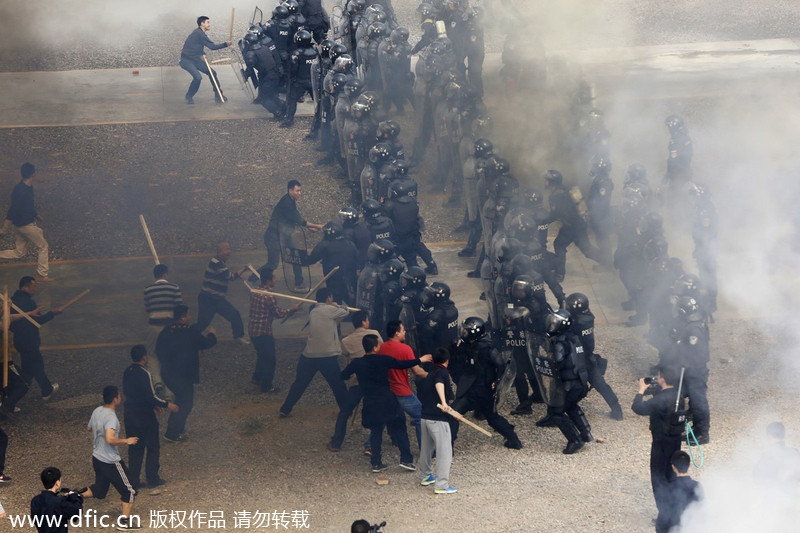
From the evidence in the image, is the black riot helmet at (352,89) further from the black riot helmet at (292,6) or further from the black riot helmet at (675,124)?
the black riot helmet at (675,124)

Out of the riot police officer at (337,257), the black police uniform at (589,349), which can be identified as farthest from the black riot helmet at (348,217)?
the black police uniform at (589,349)

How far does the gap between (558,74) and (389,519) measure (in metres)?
12.3

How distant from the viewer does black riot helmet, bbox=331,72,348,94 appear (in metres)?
18.3

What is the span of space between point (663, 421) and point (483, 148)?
20.4 feet

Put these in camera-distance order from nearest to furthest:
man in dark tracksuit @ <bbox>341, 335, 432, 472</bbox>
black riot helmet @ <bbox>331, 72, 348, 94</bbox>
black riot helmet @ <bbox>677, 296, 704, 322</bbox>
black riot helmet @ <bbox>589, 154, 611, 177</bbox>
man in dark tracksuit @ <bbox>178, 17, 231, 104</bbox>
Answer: man in dark tracksuit @ <bbox>341, 335, 432, 472</bbox> → black riot helmet @ <bbox>677, 296, 704, 322</bbox> → black riot helmet @ <bbox>589, 154, 611, 177</bbox> → black riot helmet @ <bbox>331, 72, 348, 94</bbox> → man in dark tracksuit @ <bbox>178, 17, 231, 104</bbox>

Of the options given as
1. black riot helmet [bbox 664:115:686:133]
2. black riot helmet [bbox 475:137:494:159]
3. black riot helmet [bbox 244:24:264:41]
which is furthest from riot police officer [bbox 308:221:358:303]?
black riot helmet [bbox 244:24:264:41]

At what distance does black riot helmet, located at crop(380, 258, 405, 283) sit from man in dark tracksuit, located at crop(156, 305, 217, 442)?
2.29 metres

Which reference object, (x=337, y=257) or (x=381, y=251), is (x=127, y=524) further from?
(x=337, y=257)

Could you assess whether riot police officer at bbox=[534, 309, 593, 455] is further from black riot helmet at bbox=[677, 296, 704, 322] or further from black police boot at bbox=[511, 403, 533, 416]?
black riot helmet at bbox=[677, 296, 704, 322]

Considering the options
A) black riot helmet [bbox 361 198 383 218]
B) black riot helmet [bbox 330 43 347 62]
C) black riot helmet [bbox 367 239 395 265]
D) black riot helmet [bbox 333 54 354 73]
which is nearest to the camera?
black riot helmet [bbox 367 239 395 265]

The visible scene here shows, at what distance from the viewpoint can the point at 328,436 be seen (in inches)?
504

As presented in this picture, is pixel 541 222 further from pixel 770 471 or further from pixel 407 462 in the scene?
pixel 770 471

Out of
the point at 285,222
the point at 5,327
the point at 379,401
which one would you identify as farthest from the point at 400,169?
the point at 5,327

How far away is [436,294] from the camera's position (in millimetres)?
13188
